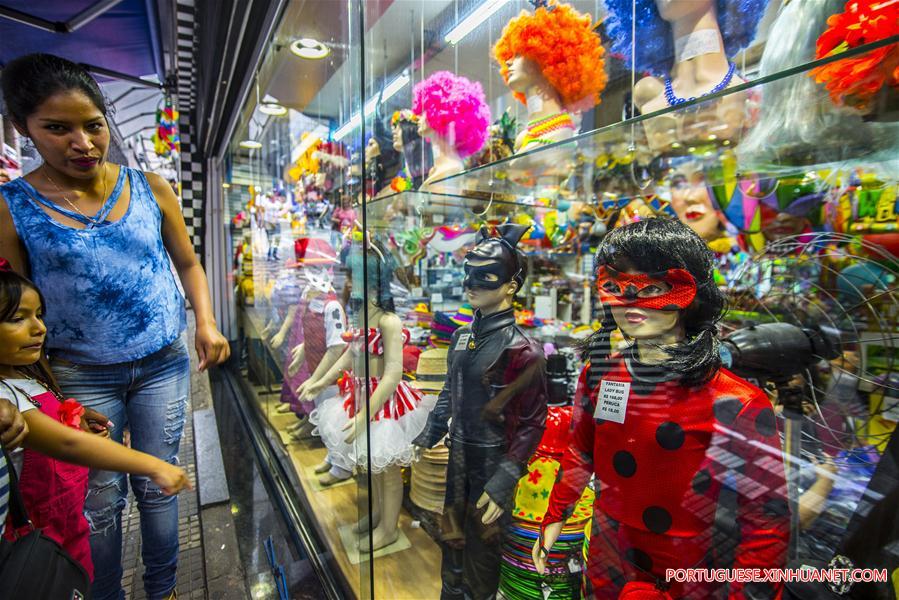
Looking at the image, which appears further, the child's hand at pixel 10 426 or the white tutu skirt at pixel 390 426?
the white tutu skirt at pixel 390 426

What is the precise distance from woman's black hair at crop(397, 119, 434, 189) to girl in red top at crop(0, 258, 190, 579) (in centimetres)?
139

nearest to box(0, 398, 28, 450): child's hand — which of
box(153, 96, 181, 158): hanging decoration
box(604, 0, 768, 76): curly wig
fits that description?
box(604, 0, 768, 76): curly wig

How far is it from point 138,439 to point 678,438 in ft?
4.31

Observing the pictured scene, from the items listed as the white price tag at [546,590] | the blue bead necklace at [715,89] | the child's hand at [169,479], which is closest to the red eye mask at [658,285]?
the blue bead necklace at [715,89]

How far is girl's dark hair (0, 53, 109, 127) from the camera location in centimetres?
93

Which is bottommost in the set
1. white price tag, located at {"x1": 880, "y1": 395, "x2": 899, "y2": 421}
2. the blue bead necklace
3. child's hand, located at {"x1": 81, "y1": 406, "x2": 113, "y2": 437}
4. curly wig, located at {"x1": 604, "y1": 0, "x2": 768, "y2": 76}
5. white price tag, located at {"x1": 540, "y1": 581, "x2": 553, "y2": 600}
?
white price tag, located at {"x1": 540, "y1": 581, "x2": 553, "y2": 600}

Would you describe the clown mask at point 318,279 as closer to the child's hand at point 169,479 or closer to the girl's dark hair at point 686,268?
the child's hand at point 169,479

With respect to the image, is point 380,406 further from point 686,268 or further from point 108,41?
point 108,41

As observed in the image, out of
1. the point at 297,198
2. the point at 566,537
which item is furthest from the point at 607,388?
the point at 297,198

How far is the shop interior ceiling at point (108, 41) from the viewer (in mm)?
1673

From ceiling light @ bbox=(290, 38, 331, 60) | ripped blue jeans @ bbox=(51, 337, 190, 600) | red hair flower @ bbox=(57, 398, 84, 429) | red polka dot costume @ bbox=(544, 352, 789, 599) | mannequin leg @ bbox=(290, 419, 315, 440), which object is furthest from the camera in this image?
mannequin leg @ bbox=(290, 419, 315, 440)

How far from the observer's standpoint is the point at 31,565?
0.72 m

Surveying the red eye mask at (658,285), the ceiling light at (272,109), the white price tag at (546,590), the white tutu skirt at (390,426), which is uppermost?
the ceiling light at (272,109)

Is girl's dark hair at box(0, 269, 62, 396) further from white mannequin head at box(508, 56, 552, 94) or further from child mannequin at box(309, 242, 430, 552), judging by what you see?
white mannequin head at box(508, 56, 552, 94)
